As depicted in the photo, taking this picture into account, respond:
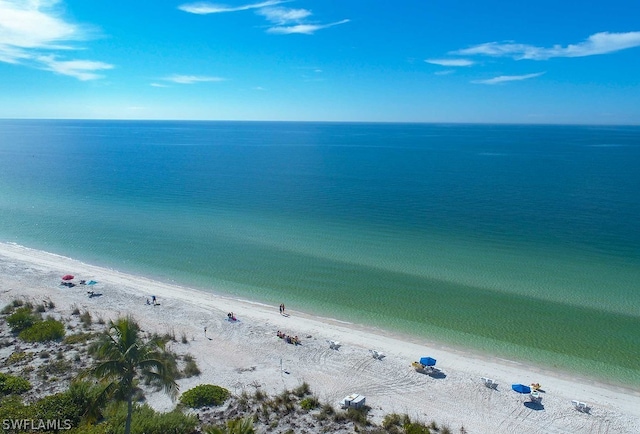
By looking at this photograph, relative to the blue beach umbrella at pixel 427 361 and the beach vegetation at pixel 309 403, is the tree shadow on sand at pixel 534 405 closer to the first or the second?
the blue beach umbrella at pixel 427 361

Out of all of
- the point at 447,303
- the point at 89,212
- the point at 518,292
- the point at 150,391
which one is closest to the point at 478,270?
the point at 518,292

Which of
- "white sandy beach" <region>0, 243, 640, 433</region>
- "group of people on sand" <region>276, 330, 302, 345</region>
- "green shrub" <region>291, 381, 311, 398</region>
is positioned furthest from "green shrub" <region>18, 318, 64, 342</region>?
"green shrub" <region>291, 381, 311, 398</region>

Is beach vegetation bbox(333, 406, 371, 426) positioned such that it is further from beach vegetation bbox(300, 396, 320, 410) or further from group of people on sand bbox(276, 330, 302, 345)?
group of people on sand bbox(276, 330, 302, 345)

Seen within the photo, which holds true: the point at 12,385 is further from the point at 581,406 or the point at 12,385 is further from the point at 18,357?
the point at 581,406

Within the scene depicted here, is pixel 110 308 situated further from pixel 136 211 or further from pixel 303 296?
pixel 136 211

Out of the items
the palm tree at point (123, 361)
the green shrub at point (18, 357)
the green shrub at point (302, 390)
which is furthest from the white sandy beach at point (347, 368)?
the palm tree at point (123, 361)

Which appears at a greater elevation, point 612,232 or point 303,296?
point 612,232
